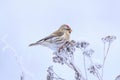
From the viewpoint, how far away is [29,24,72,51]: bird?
4.62ft

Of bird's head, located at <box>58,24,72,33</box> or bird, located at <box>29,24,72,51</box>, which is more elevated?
bird's head, located at <box>58,24,72,33</box>

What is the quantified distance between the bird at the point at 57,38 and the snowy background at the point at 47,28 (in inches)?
0.9

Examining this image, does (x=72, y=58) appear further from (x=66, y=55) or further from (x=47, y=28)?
(x=47, y=28)

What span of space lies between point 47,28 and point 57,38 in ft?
0.31

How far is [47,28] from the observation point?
1.50 m

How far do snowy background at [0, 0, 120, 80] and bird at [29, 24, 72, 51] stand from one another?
2 cm

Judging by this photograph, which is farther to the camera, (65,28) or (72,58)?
(65,28)

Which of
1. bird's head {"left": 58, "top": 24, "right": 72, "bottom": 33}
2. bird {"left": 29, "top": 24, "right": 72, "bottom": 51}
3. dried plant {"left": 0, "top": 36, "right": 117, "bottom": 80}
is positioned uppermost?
bird's head {"left": 58, "top": 24, "right": 72, "bottom": 33}

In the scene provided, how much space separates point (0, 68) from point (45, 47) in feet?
0.56

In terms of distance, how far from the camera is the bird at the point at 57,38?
1.41 m

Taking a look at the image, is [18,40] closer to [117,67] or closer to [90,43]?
[90,43]

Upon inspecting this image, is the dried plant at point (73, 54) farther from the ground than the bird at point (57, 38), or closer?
closer

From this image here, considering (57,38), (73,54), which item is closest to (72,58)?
(73,54)

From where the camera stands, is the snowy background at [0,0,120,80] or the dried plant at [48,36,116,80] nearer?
the dried plant at [48,36,116,80]
